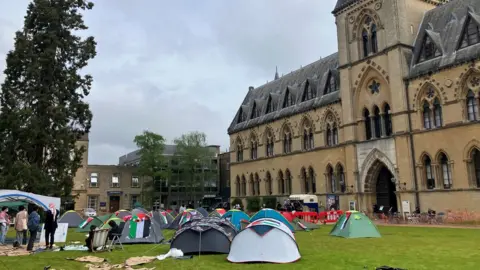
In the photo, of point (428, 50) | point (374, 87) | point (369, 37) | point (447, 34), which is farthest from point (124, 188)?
point (447, 34)

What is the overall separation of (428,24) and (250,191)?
27.6 meters

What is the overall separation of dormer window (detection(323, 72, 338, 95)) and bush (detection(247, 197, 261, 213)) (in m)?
15.0

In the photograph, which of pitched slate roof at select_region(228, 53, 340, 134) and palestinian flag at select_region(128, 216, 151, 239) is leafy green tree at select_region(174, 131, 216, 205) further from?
palestinian flag at select_region(128, 216, 151, 239)

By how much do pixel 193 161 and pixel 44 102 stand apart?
3705 centimetres

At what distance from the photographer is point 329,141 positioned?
39656 millimetres

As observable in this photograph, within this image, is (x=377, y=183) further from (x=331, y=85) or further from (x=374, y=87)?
(x=331, y=85)

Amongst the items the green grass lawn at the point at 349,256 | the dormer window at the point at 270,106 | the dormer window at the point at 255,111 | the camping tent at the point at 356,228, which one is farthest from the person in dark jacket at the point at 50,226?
the dormer window at the point at 255,111

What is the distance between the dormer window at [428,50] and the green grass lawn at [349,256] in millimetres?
16447

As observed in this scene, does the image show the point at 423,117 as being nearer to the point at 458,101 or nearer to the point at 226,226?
the point at 458,101

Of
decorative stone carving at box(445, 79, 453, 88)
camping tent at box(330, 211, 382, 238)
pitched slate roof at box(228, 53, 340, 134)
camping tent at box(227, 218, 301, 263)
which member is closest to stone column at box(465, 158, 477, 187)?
decorative stone carving at box(445, 79, 453, 88)

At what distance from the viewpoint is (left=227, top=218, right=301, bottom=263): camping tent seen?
13.0 metres

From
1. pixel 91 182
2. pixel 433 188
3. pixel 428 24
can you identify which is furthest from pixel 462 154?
pixel 91 182

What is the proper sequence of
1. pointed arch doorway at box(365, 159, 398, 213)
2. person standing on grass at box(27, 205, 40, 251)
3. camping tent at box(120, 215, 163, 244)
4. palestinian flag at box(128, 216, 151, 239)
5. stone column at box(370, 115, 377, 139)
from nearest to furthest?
1. person standing on grass at box(27, 205, 40, 251)
2. camping tent at box(120, 215, 163, 244)
3. palestinian flag at box(128, 216, 151, 239)
4. pointed arch doorway at box(365, 159, 398, 213)
5. stone column at box(370, 115, 377, 139)

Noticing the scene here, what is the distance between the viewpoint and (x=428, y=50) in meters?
31.5
